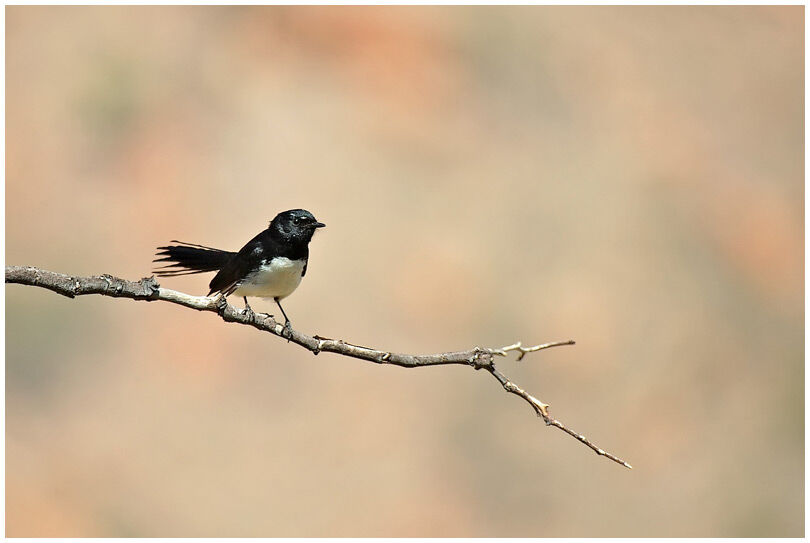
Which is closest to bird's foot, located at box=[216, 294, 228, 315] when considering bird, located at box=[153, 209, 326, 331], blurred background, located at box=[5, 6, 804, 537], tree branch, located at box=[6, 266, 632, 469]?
tree branch, located at box=[6, 266, 632, 469]

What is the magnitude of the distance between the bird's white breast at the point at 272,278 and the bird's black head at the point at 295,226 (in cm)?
15

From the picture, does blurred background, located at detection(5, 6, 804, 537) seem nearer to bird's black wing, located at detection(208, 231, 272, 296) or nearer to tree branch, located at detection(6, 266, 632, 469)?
bird's black wing, located at detection(208, 231, 272, 296)

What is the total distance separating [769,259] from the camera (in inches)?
867

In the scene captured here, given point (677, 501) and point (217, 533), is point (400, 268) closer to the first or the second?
point (217, 533)

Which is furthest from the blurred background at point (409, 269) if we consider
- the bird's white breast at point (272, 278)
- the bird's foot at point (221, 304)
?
the bird's foot at point (221, 304)

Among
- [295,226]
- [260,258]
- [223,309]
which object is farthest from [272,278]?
[223,309]

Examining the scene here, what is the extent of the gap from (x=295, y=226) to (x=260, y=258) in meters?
0.27

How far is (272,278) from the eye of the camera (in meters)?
5.89

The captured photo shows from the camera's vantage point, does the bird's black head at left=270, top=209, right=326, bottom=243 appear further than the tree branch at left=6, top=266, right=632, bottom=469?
Yes

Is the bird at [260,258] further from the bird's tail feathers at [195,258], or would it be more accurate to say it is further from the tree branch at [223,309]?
the tree branch at [223,309]

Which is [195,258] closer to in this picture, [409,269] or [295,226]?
[295,226]

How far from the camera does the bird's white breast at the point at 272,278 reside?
5.85 metres

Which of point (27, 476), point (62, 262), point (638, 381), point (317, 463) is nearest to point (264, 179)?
point (62, 262)

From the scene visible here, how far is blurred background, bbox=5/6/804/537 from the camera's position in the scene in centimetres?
1919
